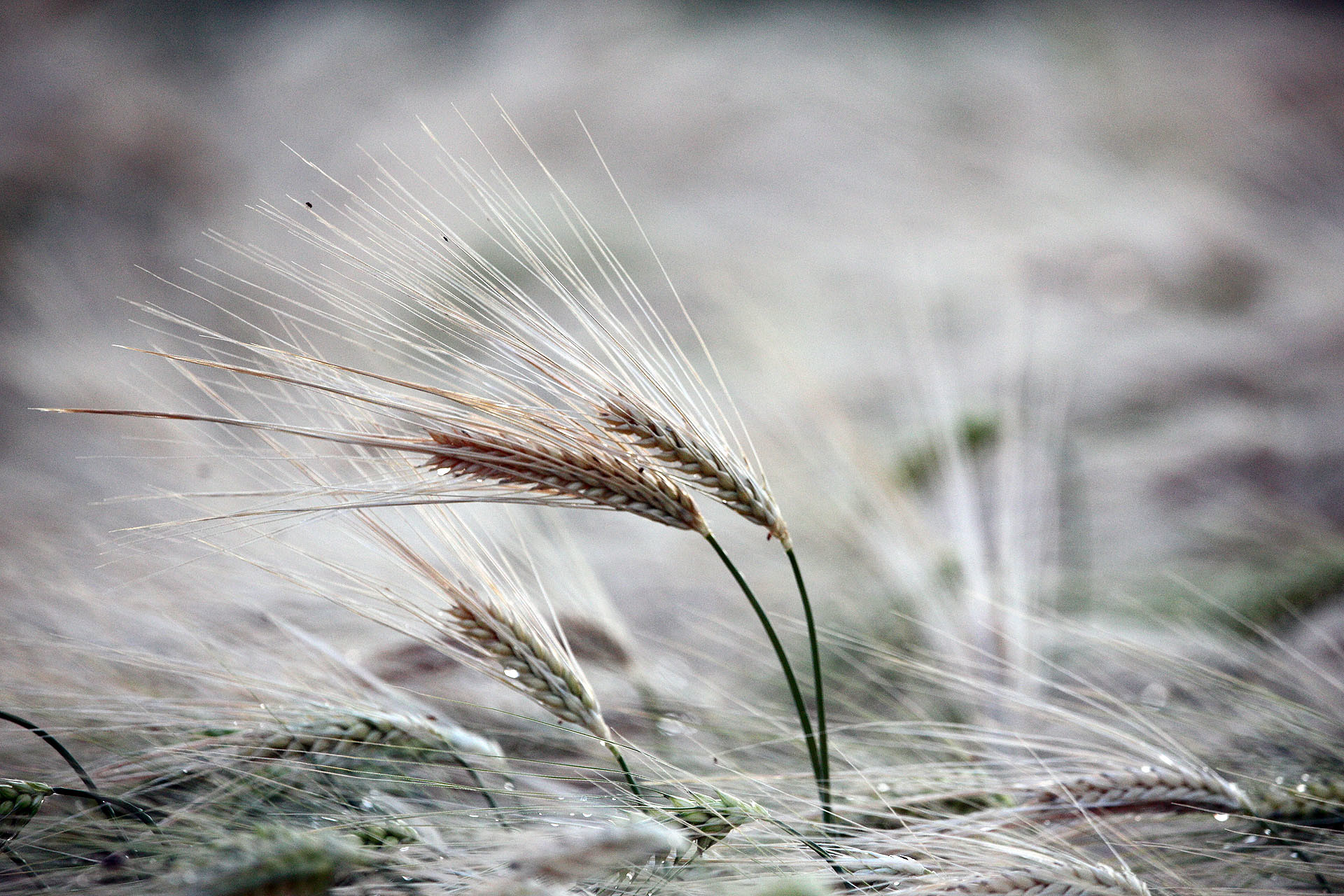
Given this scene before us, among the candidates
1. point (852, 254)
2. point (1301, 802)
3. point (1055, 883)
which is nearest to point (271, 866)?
point (1055, 883)

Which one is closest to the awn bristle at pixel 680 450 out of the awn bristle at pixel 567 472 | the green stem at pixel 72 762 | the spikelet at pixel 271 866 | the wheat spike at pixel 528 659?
the awn bristle at pixel 567 472

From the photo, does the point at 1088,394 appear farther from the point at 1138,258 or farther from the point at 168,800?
the point at 168,800

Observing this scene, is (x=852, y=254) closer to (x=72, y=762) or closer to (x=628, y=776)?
(x=628, y=776)

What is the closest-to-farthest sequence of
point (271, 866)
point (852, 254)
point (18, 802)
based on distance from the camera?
point (271, 866) → point (18, 802) → point (852, 254)

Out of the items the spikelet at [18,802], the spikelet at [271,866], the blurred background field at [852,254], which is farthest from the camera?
the blurred background field at [852,254]

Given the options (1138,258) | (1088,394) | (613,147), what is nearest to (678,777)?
(1088,394)

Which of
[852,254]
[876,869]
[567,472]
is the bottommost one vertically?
[876,869]

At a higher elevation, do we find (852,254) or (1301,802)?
(852,254)

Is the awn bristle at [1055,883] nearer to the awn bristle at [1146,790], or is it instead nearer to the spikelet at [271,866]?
the awn bristle at [1146,790]
